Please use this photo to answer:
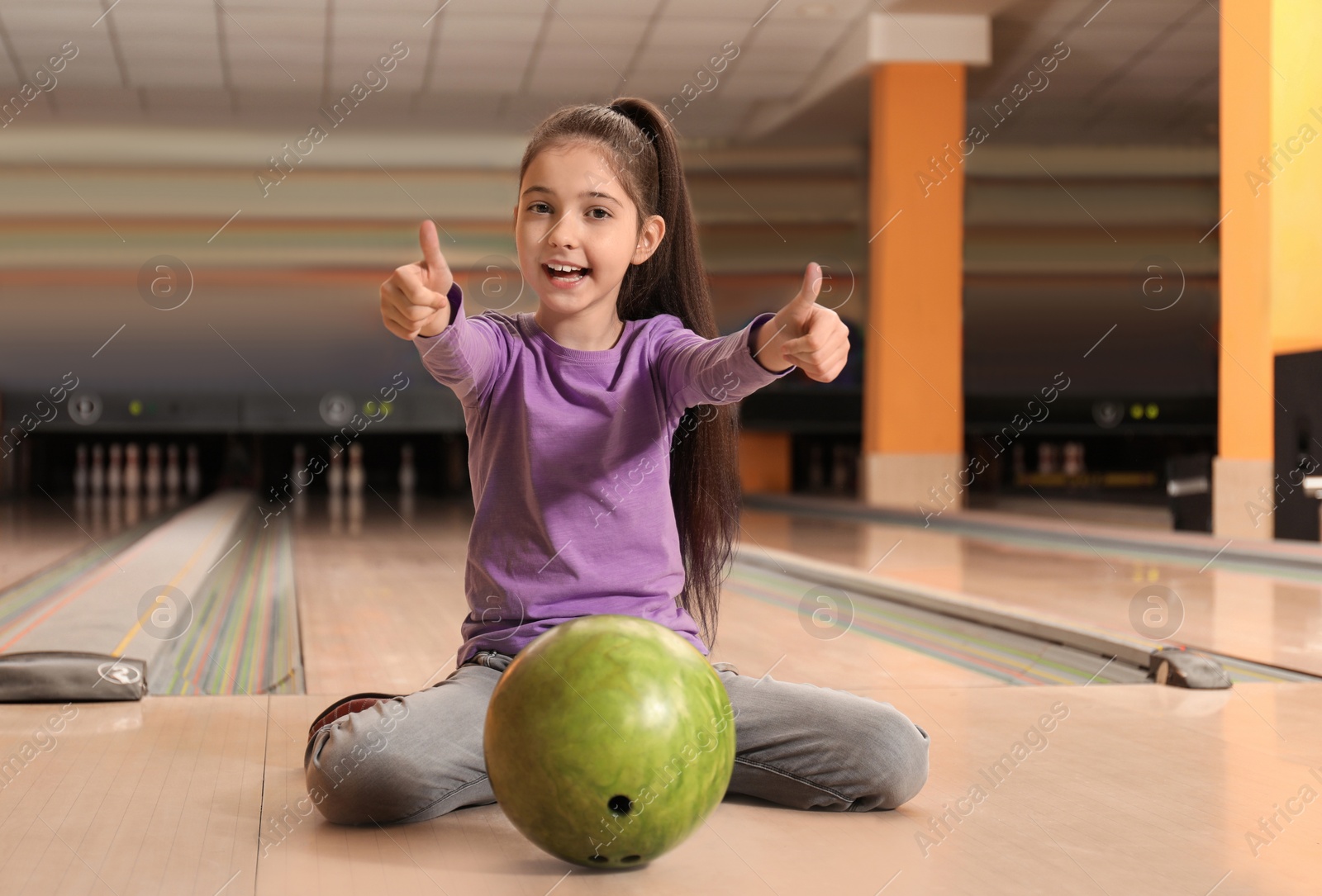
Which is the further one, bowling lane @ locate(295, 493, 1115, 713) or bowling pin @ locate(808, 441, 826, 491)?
bowling pin @ locate(808, 441, 826, 491)

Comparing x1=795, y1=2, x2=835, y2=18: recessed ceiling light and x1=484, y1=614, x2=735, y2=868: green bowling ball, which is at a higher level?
x1=795, y1=2, x2=835, y2=18: recessed ceiling light

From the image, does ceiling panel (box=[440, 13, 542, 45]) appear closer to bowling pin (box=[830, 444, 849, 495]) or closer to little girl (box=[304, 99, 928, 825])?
bowling pin (box=[830, 444, 849, 495])

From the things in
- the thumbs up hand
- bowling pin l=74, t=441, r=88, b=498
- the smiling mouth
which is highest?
the smiling mouth

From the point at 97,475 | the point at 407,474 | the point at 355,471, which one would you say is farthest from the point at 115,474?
the point at 407,474

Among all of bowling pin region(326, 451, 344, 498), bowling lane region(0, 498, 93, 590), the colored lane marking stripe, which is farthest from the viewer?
bowling pin region(326, 451, 344, 498)

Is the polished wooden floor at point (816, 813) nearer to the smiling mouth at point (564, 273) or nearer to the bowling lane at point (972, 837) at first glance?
the bowling lane at point (972, 837)

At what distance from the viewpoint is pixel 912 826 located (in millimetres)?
1150

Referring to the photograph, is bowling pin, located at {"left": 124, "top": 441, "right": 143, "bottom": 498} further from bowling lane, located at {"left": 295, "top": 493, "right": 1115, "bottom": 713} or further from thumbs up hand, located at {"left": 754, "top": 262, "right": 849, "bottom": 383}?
thumbs up hand, located at {"left": 754, "top": 262, "right": 849, "bottom": 383}

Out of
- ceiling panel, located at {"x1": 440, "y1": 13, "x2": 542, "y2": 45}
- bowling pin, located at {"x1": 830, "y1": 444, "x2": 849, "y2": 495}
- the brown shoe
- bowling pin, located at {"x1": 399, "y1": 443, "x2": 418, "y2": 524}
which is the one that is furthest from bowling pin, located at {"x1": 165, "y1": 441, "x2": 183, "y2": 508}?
the brown shoe

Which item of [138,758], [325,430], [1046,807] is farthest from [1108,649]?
[325,430]

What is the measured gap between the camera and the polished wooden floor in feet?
3.27

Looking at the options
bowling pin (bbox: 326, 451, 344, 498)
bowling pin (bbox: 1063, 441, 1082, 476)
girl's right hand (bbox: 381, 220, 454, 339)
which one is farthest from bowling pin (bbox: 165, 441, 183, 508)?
girl's right hand (bbox: 381, 220, 454, 339)

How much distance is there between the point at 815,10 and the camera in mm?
5309

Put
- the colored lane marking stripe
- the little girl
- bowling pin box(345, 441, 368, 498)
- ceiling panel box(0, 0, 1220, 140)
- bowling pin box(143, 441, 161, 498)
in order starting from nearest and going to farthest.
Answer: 1. the little girl
2. the colored lane marking stripe
3. ceiling panel box(0, 0, 1220, 140)
4. bowling pin box(143, 441, 161, 498)
5. bowling pin box(345, 441, 368, 498)
